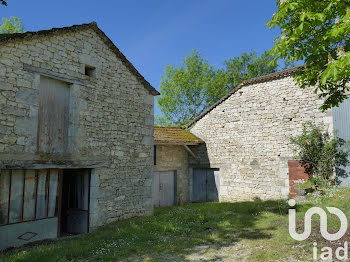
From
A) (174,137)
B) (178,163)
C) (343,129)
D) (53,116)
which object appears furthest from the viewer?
(178,163)

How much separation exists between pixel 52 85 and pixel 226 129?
8.52 meters

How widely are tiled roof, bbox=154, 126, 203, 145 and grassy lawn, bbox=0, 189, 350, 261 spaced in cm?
421

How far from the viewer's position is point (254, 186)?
12383 mm

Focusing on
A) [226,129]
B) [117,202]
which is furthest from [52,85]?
[226,129]

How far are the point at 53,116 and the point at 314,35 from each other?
6.32 meters

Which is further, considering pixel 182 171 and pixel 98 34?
pixel 182 171

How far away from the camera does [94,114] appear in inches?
320

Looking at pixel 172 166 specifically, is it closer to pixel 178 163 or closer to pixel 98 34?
pixel 178 163

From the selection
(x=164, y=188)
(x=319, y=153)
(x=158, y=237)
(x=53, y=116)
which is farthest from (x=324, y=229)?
(x=164, y=188)

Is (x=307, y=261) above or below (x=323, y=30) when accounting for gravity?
below

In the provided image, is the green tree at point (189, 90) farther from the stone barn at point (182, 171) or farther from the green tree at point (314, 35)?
the green tree at point (314, 35)

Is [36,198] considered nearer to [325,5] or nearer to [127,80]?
[127,80]

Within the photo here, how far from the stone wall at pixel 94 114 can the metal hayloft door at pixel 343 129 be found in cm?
686

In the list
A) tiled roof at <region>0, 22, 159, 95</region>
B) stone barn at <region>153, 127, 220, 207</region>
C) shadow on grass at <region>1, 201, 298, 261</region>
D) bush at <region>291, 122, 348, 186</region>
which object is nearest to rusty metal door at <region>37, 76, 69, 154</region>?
tiled roof at <region>0, 22, 159, 95</region>
